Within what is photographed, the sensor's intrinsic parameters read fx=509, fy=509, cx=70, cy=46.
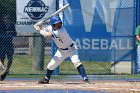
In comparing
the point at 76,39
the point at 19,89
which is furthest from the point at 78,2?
the point at 19,89

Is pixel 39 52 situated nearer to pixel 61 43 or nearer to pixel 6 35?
pixel 6 35

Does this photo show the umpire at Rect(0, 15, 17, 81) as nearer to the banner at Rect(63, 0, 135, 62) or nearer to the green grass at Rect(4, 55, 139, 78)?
the green grass at Rect(4, 55, 139, 78)

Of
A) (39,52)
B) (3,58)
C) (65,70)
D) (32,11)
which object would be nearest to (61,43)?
(3,58)

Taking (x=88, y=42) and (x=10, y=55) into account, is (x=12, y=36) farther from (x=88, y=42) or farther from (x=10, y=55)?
(x=88, y=42)

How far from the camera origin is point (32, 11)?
15.6 metres

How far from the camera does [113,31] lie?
52.0ft

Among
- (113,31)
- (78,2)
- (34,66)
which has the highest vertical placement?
(78,2)

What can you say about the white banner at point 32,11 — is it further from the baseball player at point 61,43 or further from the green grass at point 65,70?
the baseball player at point 61,43

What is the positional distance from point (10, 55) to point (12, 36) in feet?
2.97

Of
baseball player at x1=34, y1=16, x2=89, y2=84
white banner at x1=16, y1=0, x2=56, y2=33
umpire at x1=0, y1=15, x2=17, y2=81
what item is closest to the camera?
baseball player at x1=34, y1=16, x2=89, y2=84

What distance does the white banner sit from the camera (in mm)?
15570

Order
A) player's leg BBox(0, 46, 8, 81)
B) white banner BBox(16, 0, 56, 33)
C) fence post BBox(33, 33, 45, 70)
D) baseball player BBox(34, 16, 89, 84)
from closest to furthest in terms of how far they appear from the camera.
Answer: baseball player BBox(34, 16, 89, 84), player's leg BBox(0, 46, 8, 81), white banner BBox(16, 0, 56, 33), fence post BBox(33, 33, 45, 70)

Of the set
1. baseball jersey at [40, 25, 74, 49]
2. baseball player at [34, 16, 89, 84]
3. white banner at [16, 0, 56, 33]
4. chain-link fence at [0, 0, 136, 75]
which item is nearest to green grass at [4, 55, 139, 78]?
chain-link fence at [0, 0, 136, 75]

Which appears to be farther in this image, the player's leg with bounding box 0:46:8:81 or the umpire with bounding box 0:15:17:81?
the umpire with bounding box 0:15:17:81
